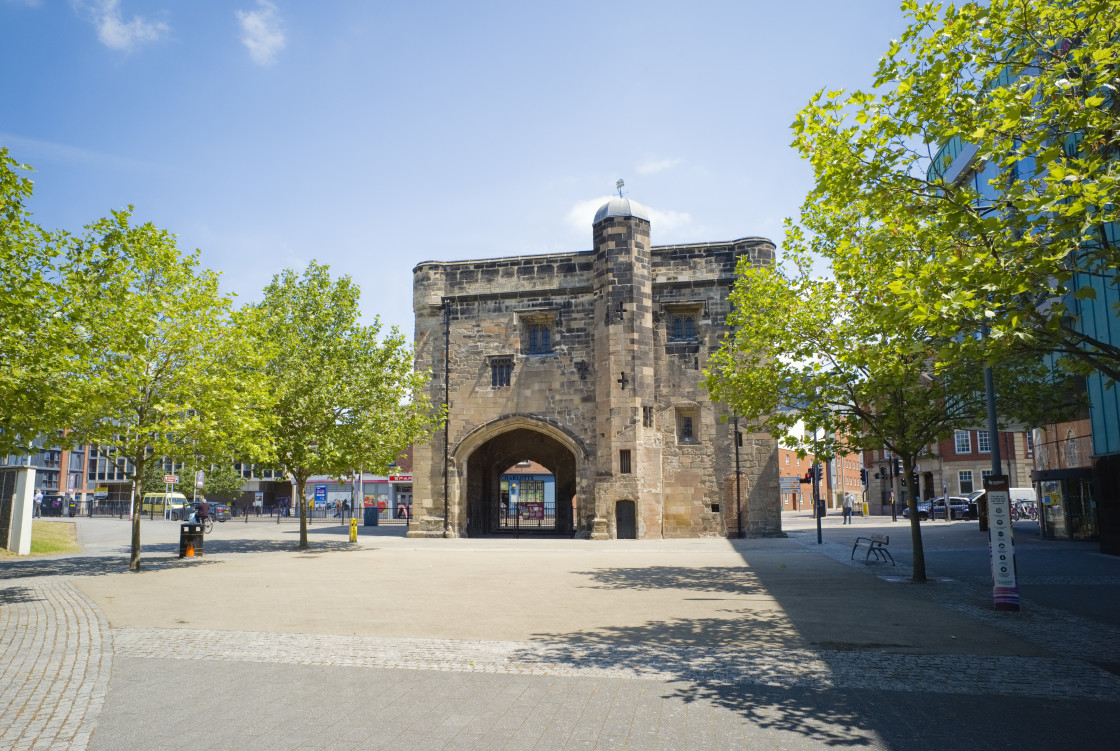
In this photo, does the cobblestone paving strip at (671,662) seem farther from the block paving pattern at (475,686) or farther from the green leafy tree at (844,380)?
the green leafy tree at (844,380)

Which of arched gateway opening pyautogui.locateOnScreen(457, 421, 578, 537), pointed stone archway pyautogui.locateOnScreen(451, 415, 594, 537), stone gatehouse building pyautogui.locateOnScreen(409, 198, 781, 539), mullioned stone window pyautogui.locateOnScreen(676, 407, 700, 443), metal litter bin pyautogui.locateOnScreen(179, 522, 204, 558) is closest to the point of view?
metal litter bin pyautogui.locateOnScreen(179, 522, 204, 558)

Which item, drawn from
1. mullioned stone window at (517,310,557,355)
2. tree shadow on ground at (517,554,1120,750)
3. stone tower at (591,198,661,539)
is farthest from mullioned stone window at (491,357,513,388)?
tree shadow on ground at (517,554,1120,750)

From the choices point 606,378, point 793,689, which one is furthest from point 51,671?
point 606,378

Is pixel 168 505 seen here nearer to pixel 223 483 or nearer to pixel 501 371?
pixel 223 483

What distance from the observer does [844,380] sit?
1421cm

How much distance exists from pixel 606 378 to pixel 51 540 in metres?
19.4

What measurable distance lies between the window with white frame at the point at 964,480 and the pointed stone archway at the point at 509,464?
105ft

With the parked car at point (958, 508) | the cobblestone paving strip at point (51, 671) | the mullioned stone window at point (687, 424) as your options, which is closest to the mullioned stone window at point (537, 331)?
the mullioned stone window at point (687, 424)

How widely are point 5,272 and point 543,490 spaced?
43.1 m

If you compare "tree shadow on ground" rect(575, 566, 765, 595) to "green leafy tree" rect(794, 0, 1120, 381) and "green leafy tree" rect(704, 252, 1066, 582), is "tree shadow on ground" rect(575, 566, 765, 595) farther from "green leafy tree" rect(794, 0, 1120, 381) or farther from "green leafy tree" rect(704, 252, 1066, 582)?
"green leafy tree" rect(794, 0, 1120, 381)

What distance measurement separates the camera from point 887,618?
9.98m

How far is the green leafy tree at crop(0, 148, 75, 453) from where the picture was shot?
10.6 metres

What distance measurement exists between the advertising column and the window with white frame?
155ft

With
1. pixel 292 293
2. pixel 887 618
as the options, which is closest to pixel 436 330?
pixel 292 293
